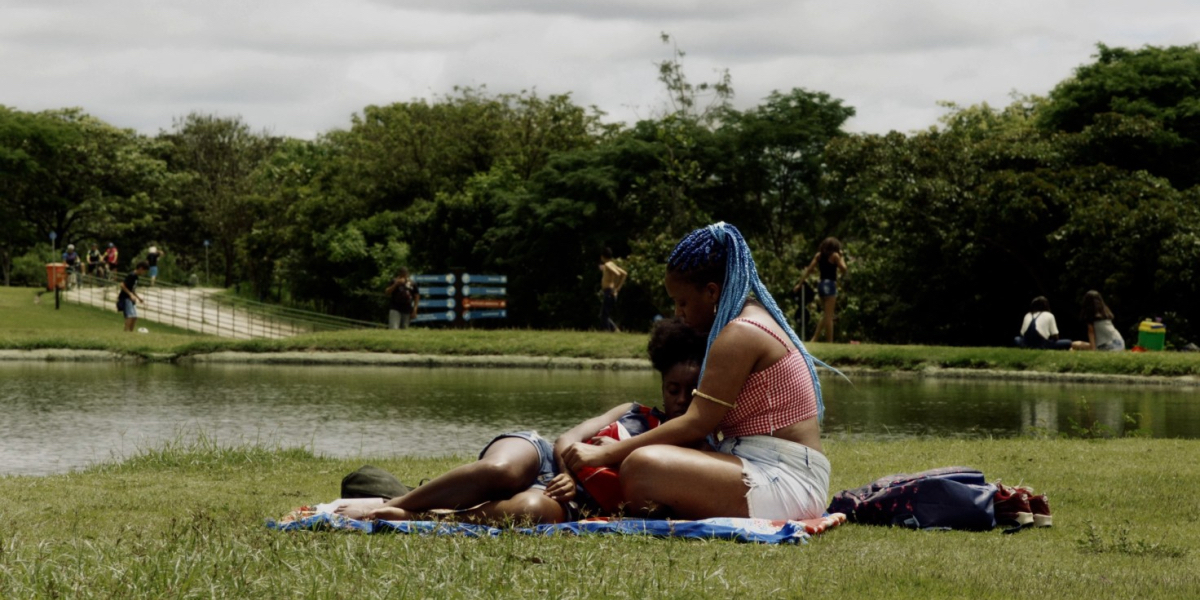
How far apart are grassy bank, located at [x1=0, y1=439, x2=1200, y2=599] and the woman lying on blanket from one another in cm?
49

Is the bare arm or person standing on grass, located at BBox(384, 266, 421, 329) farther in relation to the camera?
person standing on grass, located at BBox(384, 266, 421, 329)

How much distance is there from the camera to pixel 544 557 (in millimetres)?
4789

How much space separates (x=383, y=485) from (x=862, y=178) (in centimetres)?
2668

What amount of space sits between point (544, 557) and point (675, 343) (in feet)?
5.18

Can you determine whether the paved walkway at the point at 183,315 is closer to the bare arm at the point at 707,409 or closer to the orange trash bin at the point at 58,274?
the orange trash bin at the point at 58,274

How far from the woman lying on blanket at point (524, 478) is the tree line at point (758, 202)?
20.3 meters

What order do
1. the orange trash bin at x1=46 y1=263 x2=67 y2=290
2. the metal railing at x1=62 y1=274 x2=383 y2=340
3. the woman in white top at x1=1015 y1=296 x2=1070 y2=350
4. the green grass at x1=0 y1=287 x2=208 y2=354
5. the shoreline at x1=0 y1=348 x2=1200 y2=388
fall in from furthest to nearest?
the orange trash bin at x1=46 y1=263 x2=67 y2=290 < the metal railing at x1=62 y1=274 x2=383 y2=340 < the green grass at x1=0 y1=287 x2=208 y2=354 < the woman in white top at x1=1015 y1=296 x2=1070 y2=350 < the shoreline at x1=0 y1=348 x2=1200 y2=388

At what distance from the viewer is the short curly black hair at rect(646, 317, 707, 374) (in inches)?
240

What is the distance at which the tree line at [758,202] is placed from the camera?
89.1 feet

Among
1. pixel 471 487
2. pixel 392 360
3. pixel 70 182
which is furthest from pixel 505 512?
pixel 70 182

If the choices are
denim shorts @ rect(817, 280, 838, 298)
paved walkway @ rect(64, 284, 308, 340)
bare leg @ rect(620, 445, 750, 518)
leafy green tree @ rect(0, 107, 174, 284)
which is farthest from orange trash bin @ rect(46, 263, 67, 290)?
bare leg @ rect(620, 445, 750, 518)

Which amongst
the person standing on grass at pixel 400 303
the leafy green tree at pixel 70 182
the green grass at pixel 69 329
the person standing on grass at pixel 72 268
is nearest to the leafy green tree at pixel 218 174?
the leafy green tree at pixel 70 182

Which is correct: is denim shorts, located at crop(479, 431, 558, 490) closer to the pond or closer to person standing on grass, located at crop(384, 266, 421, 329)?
the pond

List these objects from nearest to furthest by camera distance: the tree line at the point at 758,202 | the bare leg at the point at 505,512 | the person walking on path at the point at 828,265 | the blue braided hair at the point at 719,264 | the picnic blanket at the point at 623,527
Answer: the picnic blanket at the point at 623,527, the bare leg at the point at 505,512, the blue braided hair at the point at 719,264, the person walking on path at the point at 828,265, the tree line at the point at 758,202
